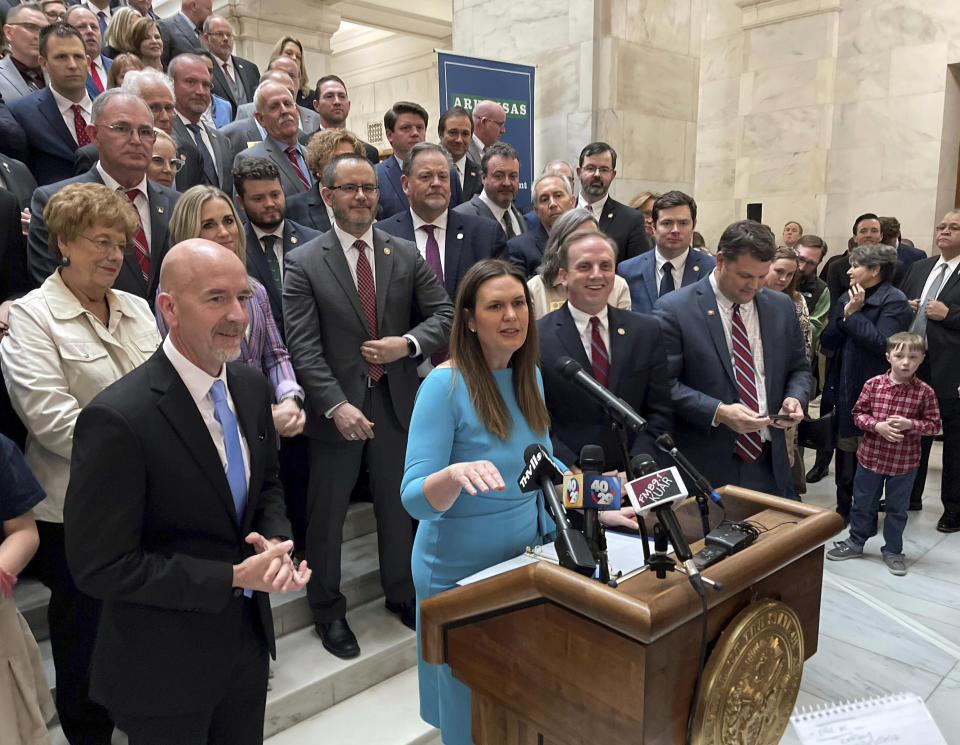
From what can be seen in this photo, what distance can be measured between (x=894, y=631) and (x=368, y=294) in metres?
3.20

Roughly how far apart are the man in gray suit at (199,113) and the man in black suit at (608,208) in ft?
7.32

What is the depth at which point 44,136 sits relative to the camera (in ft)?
12.1

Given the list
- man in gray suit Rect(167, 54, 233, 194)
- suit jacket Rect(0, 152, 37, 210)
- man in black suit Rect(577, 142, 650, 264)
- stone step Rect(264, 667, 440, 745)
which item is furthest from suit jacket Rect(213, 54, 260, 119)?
stone step Rect(264, 667, 440, 745)

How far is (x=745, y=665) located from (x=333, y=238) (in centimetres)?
239

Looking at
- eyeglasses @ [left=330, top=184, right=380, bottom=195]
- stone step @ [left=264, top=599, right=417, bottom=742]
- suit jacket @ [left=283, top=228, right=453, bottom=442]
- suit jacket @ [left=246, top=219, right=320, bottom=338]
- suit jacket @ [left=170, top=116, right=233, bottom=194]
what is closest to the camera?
stone step @ [left=264, top=599, right=417, bottom=742]

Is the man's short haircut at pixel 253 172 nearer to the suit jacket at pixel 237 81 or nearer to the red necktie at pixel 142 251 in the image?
the red necktie at pixel 142 251

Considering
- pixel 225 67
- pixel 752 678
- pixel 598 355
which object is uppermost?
pixel 225 67

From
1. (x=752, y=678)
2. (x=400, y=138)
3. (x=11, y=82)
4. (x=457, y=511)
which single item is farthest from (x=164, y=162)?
(x=752, y=678)

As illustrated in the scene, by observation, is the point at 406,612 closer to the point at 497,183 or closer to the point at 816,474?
the point at 497,183

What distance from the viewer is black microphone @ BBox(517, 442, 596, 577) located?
4.36 feet

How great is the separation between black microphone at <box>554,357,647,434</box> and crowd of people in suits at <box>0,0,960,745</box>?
300mm

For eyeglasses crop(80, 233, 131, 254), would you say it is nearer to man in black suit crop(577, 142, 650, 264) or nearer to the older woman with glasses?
the older woman with glasses

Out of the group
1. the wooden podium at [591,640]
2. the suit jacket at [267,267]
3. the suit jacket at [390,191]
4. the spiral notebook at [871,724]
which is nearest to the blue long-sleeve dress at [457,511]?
the wooden podium at [591,640]

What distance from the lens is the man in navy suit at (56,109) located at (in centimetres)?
367
